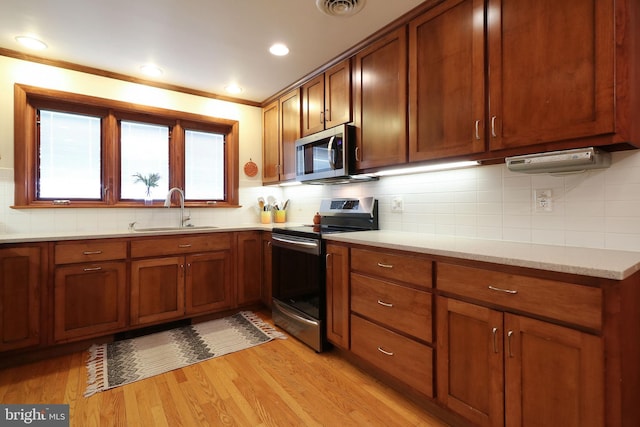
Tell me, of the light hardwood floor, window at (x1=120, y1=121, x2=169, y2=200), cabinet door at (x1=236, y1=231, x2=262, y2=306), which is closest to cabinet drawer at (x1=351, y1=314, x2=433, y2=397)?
the light hardwood floor

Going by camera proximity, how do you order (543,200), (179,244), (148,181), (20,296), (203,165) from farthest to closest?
(203,165)
(148,181)
(179,244)
(20,296)
(543,200)

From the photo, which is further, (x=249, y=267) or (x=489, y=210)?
(x=249, y=267)

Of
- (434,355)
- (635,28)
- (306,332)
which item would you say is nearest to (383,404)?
(434,355)

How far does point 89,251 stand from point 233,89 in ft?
6.71

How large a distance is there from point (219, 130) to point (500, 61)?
9.57 ft

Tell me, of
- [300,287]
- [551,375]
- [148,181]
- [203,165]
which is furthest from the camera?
[203,165]

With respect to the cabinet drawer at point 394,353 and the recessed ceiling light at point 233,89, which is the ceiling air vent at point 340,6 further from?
the cabinet drawer at point 394,353

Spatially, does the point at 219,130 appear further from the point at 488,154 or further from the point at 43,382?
the point at 488,154

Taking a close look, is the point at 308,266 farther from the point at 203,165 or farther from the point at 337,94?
the point at 203,165

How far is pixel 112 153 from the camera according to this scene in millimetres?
2947

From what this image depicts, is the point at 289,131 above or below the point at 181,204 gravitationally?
above

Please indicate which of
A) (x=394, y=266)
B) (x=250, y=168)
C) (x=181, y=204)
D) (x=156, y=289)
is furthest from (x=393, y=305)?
(x=250, y=168)

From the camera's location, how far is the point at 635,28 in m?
1.30

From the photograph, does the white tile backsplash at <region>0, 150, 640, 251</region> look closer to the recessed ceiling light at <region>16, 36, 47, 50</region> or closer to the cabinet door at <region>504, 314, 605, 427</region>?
the cabinet door at <region>504, 314, 605, 427</region>
